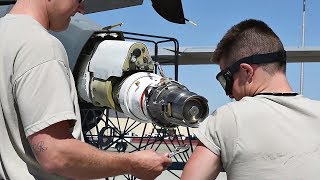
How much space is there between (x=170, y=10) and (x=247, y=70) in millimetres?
3234

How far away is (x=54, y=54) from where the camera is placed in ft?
6.52

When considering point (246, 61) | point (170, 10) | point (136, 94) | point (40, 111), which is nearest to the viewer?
point (40, 111)

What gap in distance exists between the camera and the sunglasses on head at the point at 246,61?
210cm

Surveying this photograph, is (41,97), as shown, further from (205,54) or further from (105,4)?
(205,54)

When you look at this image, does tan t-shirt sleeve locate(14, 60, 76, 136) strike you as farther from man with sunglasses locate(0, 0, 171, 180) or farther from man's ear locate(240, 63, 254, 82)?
Result: man's ear locate(240, 63, 254, 82)

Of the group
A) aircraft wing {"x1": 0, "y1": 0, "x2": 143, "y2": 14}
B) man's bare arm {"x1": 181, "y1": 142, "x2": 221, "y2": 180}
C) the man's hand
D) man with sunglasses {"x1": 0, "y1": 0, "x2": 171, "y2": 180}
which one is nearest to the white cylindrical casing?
the man's hand

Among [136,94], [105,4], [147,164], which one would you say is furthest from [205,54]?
[147,164]

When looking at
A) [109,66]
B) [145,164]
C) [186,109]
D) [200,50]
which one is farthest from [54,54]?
[200,50]

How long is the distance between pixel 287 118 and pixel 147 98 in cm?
174

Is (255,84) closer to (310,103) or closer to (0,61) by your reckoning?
(310,103)

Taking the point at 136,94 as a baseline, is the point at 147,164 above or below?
above

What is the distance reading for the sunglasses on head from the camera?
2.10 metres

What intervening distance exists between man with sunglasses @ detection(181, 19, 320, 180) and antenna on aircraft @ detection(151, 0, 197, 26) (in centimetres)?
312

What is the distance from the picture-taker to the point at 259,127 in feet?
6.50
